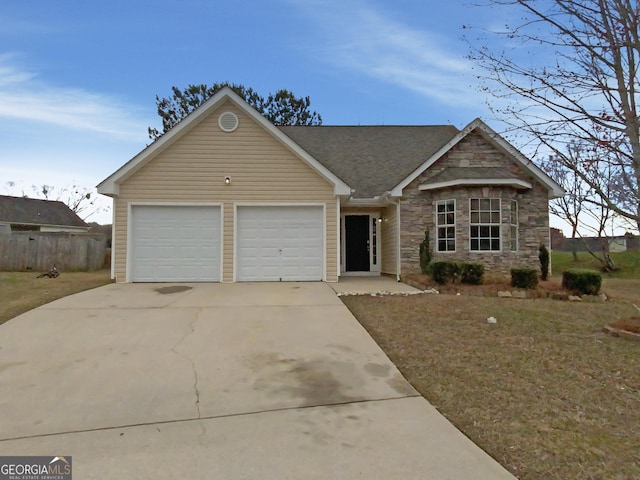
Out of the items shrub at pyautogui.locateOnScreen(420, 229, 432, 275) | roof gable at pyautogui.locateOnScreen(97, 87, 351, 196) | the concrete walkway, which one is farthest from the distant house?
shrub at pyautogui.locateOnScreen(420, 229, 432, 275)

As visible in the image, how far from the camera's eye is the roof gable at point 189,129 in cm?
1102

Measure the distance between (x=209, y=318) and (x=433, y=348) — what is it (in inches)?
151

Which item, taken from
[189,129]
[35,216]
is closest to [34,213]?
[35,216]

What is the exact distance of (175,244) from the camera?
11.4 metres

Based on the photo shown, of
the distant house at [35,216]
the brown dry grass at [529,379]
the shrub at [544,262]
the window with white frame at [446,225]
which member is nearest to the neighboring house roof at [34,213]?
the distant house at [35,216]

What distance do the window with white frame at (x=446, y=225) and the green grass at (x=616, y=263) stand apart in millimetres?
11924

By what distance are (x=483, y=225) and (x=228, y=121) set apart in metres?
8.16

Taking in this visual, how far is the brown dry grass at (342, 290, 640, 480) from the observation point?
9.39ft

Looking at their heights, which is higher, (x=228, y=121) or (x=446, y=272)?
(x=228, y=121)

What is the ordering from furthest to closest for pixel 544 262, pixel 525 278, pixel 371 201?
pixel 371 201 → pixel 544 262 → pixel 525 278

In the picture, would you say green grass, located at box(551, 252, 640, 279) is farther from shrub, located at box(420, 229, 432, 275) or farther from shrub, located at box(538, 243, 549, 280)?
shrub, located at box(420, 229, 432, 275)

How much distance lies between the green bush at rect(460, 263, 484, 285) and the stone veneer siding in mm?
1354

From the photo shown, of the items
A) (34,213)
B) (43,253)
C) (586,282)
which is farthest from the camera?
(34,213)

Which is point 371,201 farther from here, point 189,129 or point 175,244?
point 175,244
